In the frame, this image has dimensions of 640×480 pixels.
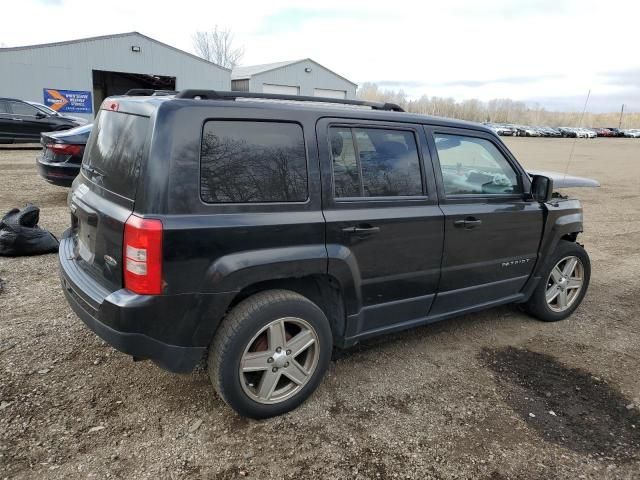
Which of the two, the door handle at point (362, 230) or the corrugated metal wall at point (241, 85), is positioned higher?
the corrugated metal wall at point (241, 85)

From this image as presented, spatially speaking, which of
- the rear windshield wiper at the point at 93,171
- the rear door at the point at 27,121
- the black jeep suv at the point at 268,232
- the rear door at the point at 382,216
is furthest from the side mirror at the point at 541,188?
the rear door at the point at 27,121

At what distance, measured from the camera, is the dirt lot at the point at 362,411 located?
8.45 feet

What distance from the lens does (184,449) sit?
264 centimetres

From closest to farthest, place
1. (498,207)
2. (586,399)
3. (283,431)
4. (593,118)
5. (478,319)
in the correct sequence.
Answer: (283,431), (586,399), (498,207), (478,319), (593,118)

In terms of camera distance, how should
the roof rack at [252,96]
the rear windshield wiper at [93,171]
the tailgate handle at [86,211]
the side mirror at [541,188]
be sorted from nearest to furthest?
the roof rack at [252,96], the tailgate handle at [86,211], the rear windshield wiper at [93,171], the side mirror at [541,188]

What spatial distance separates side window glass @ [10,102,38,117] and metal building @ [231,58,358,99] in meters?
18.2

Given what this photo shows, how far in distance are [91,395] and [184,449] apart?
83 centimetres

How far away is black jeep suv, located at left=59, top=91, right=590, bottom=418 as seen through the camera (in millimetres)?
2475

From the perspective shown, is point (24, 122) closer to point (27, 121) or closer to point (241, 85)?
point (27, 121)

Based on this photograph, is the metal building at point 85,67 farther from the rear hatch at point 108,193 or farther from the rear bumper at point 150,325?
A: the rear bumper at point 150,325

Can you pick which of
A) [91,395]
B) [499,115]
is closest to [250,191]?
[91,395]

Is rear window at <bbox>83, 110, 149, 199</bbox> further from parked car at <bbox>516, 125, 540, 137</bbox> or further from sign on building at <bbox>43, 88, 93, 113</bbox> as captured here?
parked car at <bbox>516, 125, 540, 137</bbox>

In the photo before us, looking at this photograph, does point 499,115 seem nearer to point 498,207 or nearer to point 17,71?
point 17,71

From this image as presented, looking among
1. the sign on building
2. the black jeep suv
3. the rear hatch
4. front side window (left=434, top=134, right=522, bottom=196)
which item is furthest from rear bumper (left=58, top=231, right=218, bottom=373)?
the sign on building
